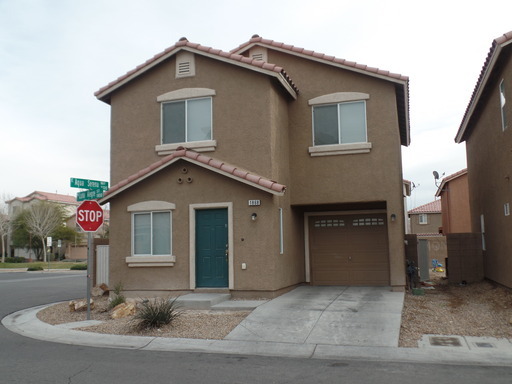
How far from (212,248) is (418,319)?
5559mm

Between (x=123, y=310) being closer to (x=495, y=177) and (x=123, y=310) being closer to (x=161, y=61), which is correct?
(x=161, y=61)

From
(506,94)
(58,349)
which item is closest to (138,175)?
(58,349)

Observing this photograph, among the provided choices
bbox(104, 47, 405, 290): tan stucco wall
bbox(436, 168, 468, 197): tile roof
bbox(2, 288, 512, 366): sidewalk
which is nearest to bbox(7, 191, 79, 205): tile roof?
bbox(436, 168, 468, 197): tile roof

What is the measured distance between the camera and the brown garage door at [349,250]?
53.5 feet

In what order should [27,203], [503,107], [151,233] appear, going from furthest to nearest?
[27,203], [151,233], [503,107]

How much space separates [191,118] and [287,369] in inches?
358

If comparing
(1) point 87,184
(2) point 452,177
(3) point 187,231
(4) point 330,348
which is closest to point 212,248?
(3) point 187,231

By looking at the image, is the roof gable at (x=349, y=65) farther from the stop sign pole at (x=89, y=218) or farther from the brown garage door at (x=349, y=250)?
the stop sign pole at (x=89, y=218)

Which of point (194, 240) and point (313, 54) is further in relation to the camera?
point (313, 54)

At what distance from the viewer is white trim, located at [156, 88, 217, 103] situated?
1500 centimetres

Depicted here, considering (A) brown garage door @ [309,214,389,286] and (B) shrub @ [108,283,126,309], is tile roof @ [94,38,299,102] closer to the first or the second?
(A) brown garage door @ [309,214,389,286]

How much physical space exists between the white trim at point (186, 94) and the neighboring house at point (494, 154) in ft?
24.4

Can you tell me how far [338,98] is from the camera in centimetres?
1536

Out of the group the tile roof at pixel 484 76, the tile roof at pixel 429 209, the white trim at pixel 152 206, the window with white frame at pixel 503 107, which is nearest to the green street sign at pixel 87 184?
the white trim at pixel 152 206
